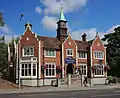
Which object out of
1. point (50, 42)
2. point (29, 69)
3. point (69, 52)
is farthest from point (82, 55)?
point (29, 69)

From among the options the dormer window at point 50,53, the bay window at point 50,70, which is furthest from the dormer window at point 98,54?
the bay window at point 50,70

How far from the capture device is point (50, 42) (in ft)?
171

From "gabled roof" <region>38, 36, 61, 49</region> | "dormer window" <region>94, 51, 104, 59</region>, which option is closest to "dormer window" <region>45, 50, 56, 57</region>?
"gabled roof" <region>38, 36, 61, 49</region>

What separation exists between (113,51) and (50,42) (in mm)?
21031

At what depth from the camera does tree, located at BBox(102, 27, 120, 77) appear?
64875 mm

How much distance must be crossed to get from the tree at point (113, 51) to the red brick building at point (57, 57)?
356 inches

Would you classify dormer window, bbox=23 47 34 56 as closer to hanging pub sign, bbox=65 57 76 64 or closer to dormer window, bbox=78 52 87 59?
hanging pub sign, bbox=65 57 76 64

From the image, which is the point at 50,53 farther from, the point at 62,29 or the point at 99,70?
the point at 99,70

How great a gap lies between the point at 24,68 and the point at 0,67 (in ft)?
98.7

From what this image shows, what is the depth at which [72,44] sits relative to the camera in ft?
175

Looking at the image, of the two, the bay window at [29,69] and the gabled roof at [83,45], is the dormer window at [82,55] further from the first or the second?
the bay window at [29,69]

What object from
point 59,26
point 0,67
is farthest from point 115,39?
point 0,67

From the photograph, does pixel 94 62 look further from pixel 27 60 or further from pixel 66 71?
pixel 27 60

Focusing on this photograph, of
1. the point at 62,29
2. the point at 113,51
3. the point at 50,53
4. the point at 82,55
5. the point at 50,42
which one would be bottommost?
the point at 82,55
